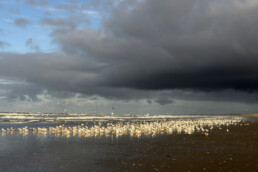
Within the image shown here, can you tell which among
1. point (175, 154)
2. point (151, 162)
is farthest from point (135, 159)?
point (175, 154)

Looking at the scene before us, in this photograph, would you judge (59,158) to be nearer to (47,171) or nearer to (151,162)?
(47,171)

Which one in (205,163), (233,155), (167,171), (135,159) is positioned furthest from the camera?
(233,155)

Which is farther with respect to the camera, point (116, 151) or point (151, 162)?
point (116, 151)

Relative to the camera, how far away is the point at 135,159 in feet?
65.9

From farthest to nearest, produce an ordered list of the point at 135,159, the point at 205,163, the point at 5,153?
the point at 5,153 < the point at 135,159 < the point at 205,163

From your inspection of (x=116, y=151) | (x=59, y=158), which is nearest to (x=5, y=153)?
(x=59, y=158)

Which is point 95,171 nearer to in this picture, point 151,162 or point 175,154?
point 151,162

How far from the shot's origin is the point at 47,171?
1645cm

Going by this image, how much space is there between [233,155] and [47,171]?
1411cm

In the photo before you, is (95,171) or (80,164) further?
(80,164)

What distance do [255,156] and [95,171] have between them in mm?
12505

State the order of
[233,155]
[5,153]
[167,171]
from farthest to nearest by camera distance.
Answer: [5,153], [233,155], [167,171]

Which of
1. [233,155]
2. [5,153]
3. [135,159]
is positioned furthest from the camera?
[5,153]

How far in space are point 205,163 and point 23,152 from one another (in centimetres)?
1566
